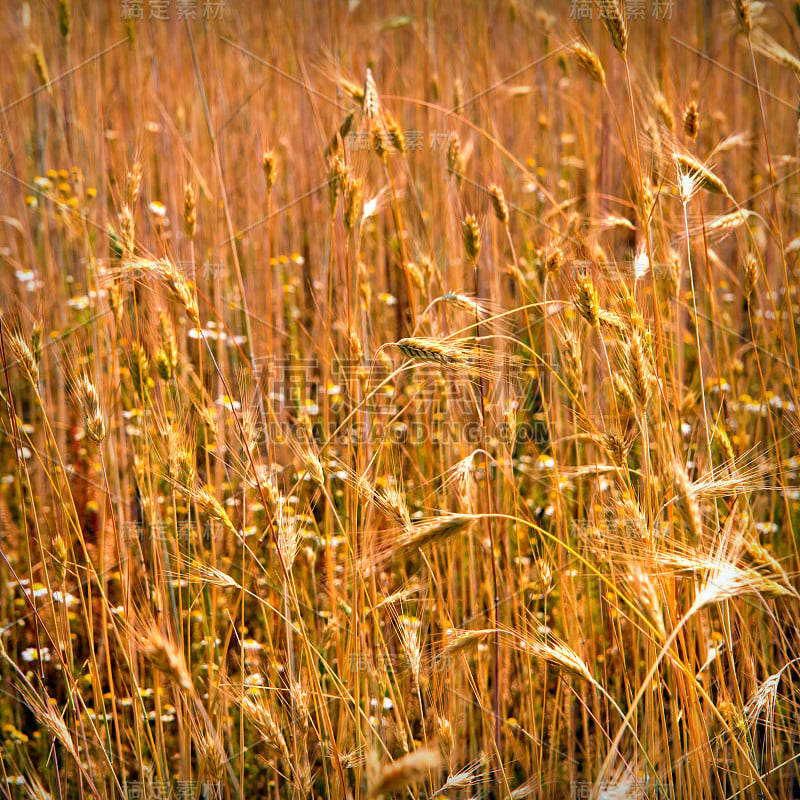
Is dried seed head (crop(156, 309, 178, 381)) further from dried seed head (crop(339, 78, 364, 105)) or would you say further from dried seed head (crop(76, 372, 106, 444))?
dried seed head (crop(339, 78, 364, 105))

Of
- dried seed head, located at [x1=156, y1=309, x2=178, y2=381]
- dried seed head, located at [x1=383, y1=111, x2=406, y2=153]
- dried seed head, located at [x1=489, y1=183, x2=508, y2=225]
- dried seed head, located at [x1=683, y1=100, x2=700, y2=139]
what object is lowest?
dried seed head, located at [x1=156, y1=309, x2=178, y2=381]

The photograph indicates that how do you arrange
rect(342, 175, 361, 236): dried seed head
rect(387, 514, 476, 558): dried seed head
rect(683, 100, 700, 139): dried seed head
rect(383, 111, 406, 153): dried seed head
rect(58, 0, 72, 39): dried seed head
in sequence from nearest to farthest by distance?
rect(387, 514, 476, 558): dried seed head < rect(342, 175, 361, 236): dried seed head < rect(683, 100, 700, 139): dried seed head < rect(383, 111, 406, 153): dried seed head < rect(58, 0, 72, 39): dried seed head

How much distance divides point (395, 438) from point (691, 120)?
765mm

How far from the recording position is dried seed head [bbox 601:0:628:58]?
983 millimetres

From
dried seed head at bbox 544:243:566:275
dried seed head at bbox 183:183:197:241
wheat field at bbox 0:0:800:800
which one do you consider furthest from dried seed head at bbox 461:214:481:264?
dried seed head at bbox 183:183:197:241

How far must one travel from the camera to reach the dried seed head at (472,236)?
1079mm

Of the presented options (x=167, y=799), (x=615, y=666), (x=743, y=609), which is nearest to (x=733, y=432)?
(x=743, y=609)

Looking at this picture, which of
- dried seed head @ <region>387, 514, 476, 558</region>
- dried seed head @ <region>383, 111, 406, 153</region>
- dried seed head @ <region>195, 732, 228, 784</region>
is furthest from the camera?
dried seed head @ <region>383, 111, 406, 153</region>

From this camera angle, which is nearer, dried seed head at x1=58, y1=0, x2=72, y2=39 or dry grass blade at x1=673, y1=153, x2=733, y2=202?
dry grass blade at x1=673, y1=153, x2=733, y2=202

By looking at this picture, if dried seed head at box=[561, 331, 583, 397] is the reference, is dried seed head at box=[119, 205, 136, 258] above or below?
above

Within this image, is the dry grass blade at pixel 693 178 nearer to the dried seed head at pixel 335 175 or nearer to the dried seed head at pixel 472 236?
the dried seed head at pixel 472 236

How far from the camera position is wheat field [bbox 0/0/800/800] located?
969 millimetres

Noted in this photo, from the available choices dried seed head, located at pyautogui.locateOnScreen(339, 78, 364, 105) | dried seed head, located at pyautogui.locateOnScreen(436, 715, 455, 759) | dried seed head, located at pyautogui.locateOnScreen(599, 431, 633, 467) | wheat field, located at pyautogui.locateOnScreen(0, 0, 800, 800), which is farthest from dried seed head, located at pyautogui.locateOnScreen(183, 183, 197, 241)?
dried seed head, located at pyautogui.locateOnScreen(436, 715, 455, 759)

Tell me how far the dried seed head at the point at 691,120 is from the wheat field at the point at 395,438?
0.03m
